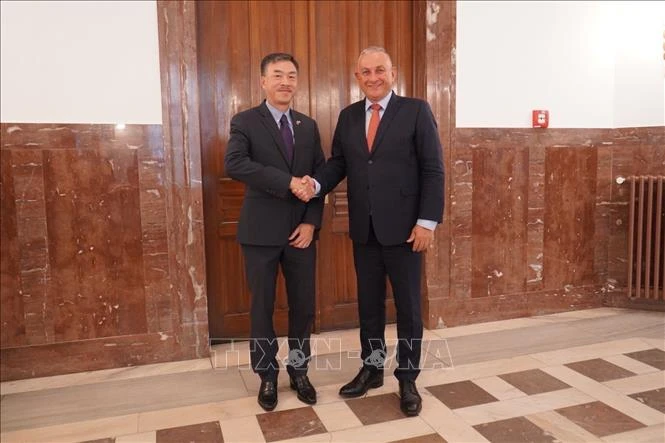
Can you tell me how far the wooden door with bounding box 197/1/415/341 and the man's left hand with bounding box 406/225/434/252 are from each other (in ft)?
3.78

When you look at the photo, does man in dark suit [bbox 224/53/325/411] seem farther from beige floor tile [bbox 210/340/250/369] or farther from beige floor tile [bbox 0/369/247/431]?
beige floor tile [bbox 210/340/250/369]

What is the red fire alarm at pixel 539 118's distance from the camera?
364 cm

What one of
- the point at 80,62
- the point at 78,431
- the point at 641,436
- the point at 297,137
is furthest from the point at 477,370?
the point at 80,62

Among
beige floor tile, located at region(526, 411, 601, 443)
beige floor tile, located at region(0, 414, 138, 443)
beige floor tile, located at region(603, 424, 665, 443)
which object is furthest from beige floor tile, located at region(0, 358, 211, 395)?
beige floor tile, located at region(603, 424, 665, 443)

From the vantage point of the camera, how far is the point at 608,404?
2.39 m

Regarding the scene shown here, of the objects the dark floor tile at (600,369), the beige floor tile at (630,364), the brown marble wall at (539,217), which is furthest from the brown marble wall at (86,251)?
the beige floor tile at (630,364)

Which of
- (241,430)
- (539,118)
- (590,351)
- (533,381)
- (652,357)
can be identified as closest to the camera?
(241,430)

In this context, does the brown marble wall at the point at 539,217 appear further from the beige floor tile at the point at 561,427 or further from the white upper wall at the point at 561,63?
the beige floor tile at the point at 561,427

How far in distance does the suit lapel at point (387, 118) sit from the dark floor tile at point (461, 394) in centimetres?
120

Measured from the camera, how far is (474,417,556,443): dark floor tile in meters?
2.10

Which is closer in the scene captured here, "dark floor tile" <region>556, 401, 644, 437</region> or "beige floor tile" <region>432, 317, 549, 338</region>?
"dark floor tile" <region>556, 401, 644, 437</region>

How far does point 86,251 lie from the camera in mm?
2840

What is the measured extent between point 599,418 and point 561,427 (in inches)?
8.2

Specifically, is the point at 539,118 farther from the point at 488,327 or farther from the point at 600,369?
the point at 600,369
